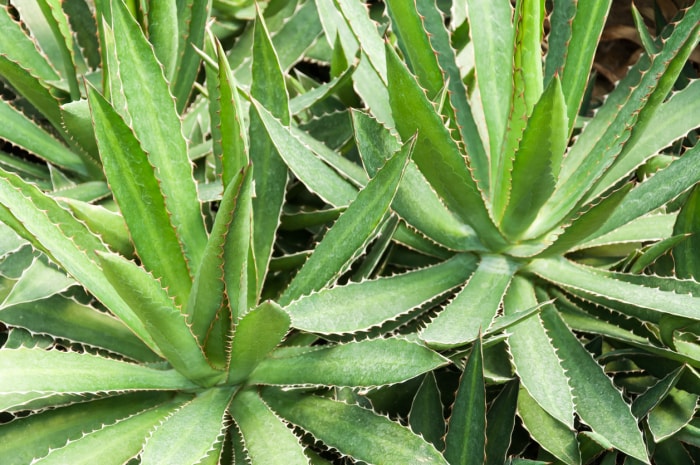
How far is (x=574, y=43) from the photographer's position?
3.40 ft

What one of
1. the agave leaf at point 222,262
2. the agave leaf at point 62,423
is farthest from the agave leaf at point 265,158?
the agave leaf at point 62,423

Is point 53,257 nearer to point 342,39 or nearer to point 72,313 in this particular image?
point 72,313

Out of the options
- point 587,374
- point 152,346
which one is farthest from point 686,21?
point 152,346

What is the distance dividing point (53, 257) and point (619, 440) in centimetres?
66

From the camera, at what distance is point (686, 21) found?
38.1 inches

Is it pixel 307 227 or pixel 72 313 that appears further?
pixel 307 227

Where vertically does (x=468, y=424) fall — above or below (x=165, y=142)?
below

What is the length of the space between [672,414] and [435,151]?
1.45 feet

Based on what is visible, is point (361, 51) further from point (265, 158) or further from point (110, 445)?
point (110, 445)

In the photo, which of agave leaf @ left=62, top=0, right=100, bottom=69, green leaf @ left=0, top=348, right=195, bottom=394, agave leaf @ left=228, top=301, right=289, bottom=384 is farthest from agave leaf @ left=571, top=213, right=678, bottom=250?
agave leaf @ left=62, top=0, right=100, bottom=69

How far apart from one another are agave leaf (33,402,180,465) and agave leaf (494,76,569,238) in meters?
0.51

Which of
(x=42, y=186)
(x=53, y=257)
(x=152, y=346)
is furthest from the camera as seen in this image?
(x=42, y=186)

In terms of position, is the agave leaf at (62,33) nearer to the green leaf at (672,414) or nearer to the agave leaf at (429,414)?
the agave leaf at (429,414)

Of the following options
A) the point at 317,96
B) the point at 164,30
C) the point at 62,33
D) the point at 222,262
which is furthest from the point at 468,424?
the point at 62,33
